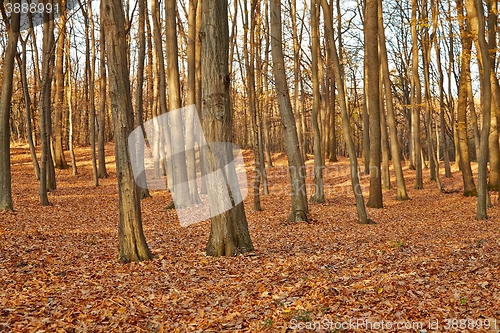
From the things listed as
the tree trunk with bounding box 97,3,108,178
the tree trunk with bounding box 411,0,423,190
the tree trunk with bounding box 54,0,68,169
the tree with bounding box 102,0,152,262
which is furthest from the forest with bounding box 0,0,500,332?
the tree trunk with bounding box 54,0,68,169

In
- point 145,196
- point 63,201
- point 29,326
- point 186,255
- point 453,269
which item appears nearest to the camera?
point 29,326

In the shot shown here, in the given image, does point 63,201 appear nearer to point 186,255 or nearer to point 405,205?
point 186,255

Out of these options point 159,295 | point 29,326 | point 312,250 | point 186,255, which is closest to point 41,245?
point 186,255

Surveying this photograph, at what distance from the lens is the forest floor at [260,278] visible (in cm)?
511

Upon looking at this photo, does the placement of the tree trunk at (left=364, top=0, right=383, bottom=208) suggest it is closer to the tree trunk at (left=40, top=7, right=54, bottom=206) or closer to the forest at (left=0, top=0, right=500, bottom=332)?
the forest at (left=0, top=0, right=500, bottom=332)

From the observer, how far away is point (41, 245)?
943cm

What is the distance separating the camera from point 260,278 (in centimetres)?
727

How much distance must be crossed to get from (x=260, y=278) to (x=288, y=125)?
21.9 ft

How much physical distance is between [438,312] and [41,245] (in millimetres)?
7670

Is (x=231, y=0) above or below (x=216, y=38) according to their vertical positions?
above

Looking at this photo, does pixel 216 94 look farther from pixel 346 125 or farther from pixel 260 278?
pixel 346 125

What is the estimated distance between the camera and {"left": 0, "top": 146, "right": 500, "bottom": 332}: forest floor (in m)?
5.11

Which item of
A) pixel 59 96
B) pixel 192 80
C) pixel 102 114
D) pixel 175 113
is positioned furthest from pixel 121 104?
pixel 59 96

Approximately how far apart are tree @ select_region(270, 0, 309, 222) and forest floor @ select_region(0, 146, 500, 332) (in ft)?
2.03
